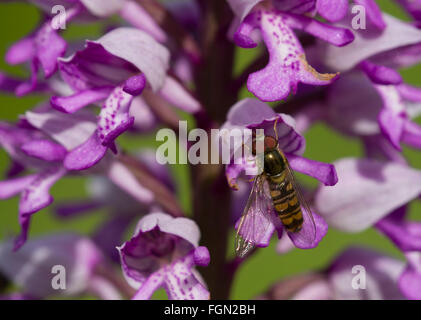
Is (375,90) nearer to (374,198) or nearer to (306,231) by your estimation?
(374,198)

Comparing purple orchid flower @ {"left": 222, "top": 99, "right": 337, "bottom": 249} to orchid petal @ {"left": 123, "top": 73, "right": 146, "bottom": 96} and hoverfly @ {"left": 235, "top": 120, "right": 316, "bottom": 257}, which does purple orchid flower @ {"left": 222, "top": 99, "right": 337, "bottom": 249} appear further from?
orchid petal @ {"left": 123, "top": 73, "right": 146, "bottom": 96}

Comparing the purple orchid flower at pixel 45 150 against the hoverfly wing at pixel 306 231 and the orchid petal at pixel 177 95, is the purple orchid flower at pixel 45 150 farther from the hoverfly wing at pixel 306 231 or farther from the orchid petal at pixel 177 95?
the hoverfly wing at pixel 306 231

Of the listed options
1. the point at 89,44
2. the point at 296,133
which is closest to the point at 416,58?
the point at 296,133

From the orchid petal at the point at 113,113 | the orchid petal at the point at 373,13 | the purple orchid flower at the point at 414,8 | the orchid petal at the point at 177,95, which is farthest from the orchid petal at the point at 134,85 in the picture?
the purple orchid flower at the point at 414,8

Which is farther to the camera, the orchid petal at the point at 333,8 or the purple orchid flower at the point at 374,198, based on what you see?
the purple orchid flower at the point at 374,198

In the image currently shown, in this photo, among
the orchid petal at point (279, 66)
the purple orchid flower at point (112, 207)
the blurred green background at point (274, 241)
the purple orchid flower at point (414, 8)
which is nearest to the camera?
the orchid petal at point (279, 66)

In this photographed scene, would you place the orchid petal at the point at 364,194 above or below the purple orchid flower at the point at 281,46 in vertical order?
below
